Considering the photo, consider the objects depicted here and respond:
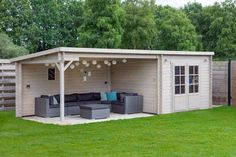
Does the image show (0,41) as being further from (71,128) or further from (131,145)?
(131,145)

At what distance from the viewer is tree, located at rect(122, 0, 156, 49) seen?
28062 mm

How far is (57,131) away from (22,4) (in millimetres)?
20532

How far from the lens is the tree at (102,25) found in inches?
955

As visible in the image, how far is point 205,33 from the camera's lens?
3234 cm

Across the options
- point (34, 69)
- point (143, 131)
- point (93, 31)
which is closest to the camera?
point (143, 131)

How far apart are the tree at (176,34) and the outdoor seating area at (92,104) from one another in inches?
710

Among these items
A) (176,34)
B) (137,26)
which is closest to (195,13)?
(176,34)

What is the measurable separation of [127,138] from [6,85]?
6737 millimetres

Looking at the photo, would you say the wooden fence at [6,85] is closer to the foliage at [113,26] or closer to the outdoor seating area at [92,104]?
the outdoor seating area at [92,104]

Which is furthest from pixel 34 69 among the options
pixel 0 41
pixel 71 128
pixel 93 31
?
pixel 93 31

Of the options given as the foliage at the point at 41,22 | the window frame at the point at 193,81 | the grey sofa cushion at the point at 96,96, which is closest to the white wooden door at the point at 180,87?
the window frame at the point at 193,81

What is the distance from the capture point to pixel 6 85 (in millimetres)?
13258

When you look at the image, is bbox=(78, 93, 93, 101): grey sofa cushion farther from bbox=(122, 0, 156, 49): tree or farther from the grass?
bbox=(122, 0, 156, 49): tree

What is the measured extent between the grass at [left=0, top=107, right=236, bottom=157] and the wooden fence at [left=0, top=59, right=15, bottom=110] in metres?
2.22
